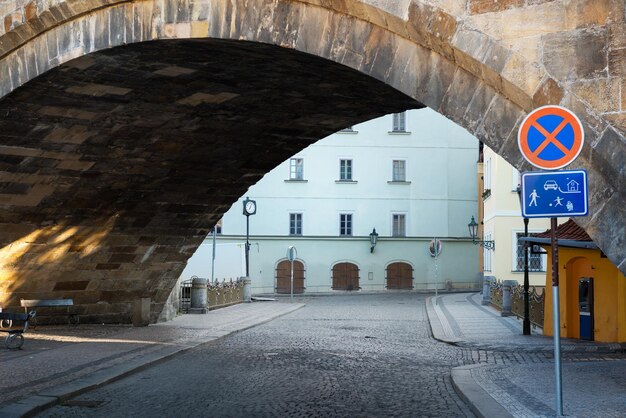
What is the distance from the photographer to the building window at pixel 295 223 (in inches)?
2160

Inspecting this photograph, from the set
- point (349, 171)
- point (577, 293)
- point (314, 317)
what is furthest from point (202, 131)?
point (349, 171)

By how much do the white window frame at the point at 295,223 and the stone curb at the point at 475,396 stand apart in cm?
4112

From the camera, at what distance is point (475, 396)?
11.0 m

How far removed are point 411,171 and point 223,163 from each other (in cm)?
3777

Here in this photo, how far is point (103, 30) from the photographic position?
1058 centimetres

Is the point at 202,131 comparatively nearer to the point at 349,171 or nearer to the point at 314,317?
the point at 314,317

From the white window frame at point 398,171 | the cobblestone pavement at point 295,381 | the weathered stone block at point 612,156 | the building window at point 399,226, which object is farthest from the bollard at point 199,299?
the white window frame at point 398,171

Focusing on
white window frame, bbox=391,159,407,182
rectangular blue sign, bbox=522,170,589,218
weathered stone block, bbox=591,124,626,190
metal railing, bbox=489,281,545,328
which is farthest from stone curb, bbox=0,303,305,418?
white window frame, bbox=391,159,407,182

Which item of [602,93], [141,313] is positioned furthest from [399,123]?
[602,93]

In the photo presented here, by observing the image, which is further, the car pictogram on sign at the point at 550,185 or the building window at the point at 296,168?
the building window at the point at 296,168

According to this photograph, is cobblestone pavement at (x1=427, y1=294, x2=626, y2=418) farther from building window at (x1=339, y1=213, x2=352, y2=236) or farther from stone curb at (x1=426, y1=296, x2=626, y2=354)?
building window at (x1=339, y1=213, x2=352, y2=236)

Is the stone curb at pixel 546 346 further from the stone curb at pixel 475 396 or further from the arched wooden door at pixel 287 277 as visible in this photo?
the arched wooden door at pixel 287 277

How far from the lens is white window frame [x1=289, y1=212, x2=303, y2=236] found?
54906 mm

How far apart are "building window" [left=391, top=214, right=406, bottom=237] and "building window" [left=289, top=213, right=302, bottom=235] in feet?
17.8
